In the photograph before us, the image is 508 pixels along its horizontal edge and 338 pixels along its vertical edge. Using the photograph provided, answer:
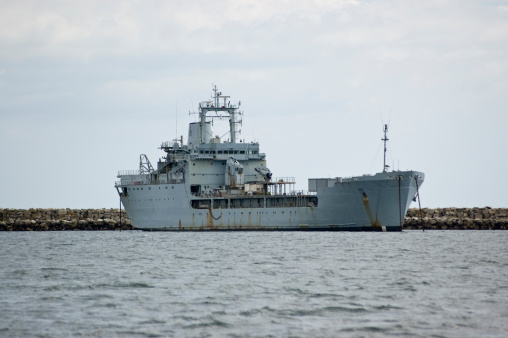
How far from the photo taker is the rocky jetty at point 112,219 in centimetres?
6675

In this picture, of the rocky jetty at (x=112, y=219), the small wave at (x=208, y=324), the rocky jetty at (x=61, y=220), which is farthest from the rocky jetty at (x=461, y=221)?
the small wave at (x=208, y=324)

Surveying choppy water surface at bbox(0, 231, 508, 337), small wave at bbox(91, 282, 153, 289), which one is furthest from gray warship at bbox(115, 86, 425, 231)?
small wave at bbox(91, 282, 153, 289)

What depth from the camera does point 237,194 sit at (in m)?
61.1

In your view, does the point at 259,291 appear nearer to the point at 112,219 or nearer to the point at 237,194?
the point at 237,194

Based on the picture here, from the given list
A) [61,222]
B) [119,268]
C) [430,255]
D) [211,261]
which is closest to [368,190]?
[430,255]

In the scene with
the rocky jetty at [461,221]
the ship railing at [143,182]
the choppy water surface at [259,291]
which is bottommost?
the choppy water surface at [259,291]

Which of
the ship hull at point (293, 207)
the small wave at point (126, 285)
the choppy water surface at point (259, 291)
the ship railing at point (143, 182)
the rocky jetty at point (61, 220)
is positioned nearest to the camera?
the choppy water surface at point (259, 291)

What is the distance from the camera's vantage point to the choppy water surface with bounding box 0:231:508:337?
1984 cm

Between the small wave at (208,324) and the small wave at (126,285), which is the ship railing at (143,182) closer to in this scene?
the small wave at (126,285)

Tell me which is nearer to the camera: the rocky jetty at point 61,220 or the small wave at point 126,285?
the small wave at point 126,285

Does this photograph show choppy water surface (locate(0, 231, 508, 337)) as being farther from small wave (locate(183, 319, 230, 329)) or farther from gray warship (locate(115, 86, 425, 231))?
gray warship (locate(115, 86, 425, 231))

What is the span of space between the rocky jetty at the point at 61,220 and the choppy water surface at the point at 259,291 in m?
30.7

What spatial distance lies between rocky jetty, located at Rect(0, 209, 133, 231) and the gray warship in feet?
14.8

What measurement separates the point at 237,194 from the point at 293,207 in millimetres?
5635
